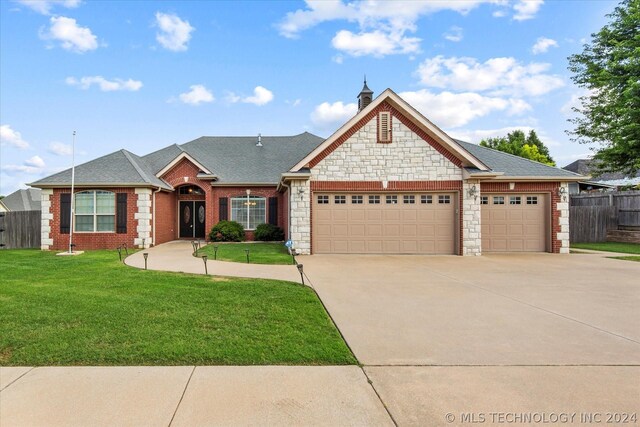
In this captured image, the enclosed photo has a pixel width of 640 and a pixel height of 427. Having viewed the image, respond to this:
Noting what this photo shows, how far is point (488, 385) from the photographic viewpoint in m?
3.22

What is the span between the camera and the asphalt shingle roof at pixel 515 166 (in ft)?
47.4

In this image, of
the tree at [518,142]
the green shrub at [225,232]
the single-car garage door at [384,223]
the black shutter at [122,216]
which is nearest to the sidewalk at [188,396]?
the single-car garage door at [384,223]

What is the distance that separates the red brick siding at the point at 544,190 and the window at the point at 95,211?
54.5 ft

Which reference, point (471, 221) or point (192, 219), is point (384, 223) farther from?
point (192, 219)

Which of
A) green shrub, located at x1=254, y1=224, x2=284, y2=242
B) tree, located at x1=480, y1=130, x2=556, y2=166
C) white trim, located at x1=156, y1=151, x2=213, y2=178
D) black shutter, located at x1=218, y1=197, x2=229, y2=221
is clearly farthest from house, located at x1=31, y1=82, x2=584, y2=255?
tree, located at x1=480, y1=130, x2=556, y2=166

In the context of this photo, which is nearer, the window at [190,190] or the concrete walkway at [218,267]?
the concrete walkway at [218,267]

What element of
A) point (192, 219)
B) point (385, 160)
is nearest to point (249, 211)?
point (192, 219)

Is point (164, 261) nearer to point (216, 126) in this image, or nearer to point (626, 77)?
point (216, 126)

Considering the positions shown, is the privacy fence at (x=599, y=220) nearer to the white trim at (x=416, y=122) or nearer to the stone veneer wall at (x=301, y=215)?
the white trim at (x=416, y=122)

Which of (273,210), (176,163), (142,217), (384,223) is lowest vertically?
(384,223)

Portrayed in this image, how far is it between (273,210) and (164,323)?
14462 millimetres

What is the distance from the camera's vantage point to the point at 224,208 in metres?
19.0

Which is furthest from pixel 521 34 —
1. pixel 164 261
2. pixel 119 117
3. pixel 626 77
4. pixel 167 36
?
pixel 119 117

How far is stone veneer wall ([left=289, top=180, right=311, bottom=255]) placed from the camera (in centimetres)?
1356
